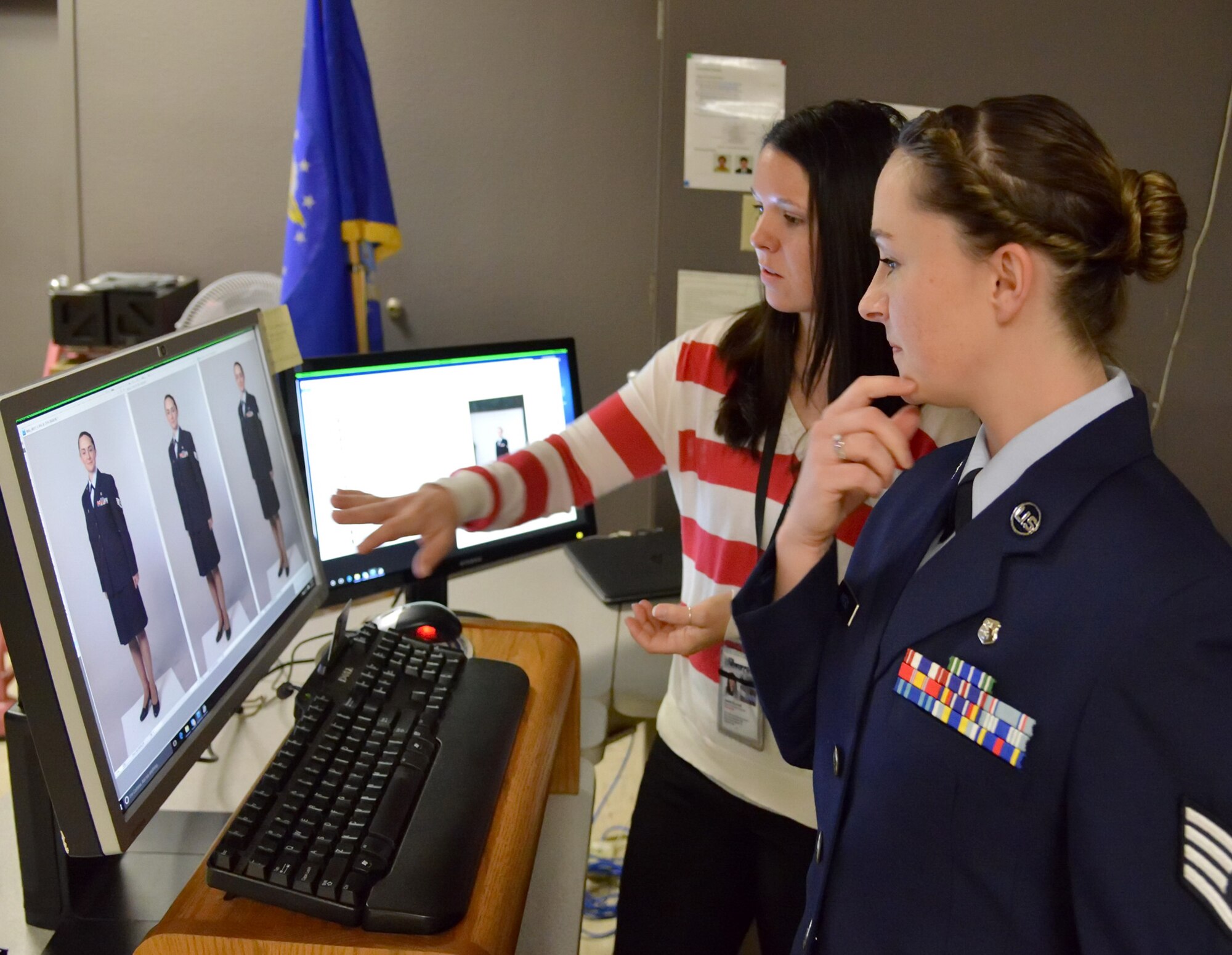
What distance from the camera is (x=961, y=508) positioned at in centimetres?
88

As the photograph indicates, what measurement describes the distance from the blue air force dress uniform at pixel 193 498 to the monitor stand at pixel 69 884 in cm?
20

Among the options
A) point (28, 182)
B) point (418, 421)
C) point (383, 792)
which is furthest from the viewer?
point (28, 182)

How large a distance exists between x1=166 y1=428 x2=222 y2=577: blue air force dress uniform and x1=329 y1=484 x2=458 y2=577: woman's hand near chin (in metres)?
0.13

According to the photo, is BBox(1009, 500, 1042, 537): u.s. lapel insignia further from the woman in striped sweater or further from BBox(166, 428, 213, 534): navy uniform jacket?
BBox(166, 428, 213, 534): navy uniform jacket

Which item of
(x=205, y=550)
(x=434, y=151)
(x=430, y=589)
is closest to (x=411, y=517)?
(x=205, y=550)

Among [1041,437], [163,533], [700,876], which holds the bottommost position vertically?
[700,876]

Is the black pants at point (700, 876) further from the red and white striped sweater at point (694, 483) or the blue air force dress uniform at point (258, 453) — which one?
the blue air force dress uniform at point (258, 453)

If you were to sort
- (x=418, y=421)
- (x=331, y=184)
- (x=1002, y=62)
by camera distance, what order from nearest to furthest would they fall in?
(x=418, y=421)
(x=1002, y=62)
(x=331, y=184)

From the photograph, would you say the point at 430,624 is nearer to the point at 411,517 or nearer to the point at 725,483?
the point at 411,517

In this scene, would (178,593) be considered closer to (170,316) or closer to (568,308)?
(170,316)

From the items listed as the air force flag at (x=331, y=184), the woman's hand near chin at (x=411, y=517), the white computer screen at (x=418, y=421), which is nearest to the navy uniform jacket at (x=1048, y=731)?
the woman's hand near chin at (x=411, y=517)

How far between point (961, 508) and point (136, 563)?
0.70 meters

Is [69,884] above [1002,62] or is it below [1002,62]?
below

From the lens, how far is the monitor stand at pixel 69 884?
855 mm
